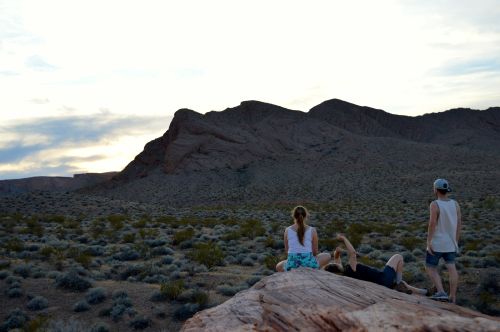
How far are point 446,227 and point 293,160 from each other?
7195 cm

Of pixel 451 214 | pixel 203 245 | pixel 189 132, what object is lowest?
pixel 203 245

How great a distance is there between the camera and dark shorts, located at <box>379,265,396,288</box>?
6.79 metres

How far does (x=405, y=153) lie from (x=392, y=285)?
78.0 m

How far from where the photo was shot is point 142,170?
88875 mm

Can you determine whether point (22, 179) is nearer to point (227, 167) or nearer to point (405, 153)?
point (227, 167)

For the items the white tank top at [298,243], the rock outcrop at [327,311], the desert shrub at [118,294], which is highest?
the white tank top at [298,243]

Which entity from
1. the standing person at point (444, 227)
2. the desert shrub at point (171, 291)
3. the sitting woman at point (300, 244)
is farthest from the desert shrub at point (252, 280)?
the standing person at point (444, 227)

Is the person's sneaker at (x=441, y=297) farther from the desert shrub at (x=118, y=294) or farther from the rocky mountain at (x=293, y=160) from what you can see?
the rocky mountain at (x=293, y=160)

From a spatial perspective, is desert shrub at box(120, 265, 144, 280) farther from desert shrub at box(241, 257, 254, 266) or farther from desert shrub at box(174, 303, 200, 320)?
desert shrub at box(174, 303, 200, 320)

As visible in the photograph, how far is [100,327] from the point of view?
8281mm

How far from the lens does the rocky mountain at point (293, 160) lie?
6209 centimetres

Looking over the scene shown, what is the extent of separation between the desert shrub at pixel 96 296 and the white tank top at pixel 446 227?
22.2ft

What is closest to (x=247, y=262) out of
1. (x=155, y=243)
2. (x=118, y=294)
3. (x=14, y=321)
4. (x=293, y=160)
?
(x=118, y=294)

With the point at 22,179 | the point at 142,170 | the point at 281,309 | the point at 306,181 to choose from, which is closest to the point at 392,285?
the point at 281,309
